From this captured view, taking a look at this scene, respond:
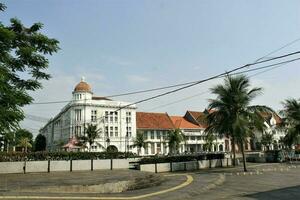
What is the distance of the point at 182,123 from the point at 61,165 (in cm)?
6640

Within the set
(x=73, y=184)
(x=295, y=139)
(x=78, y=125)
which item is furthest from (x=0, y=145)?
(x=78, y=125)

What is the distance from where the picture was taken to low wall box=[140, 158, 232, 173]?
1069 inches

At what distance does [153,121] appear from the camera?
8600cm

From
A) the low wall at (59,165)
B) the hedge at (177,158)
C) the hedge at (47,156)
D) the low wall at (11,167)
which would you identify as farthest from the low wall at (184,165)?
the low wall at (11,167)

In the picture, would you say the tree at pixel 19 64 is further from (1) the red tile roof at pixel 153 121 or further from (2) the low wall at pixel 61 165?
(1) the red tile roof at pixel 153 121

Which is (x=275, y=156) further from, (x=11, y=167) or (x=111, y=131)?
(x=111, y=131)

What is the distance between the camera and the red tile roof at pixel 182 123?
3538 inches

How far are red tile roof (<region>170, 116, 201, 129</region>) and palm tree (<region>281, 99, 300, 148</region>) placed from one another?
4659 cm

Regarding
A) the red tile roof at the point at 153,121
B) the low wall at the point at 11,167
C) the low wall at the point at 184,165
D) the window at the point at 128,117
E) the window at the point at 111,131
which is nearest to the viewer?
the low wall at the point at 11,167

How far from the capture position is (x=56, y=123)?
9925cm

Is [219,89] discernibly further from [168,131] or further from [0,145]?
[168,131]

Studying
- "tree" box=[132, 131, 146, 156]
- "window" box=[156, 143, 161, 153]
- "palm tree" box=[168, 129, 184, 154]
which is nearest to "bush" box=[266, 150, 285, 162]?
"palm tree" box=[168, 129, 184, 154]

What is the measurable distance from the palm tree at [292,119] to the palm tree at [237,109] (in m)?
14.1

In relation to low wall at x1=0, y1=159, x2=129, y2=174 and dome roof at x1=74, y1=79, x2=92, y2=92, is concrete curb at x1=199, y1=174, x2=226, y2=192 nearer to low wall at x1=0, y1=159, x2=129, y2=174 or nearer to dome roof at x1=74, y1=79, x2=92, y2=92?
low wall at x1=0, y1=159, x2=129, y2=174
